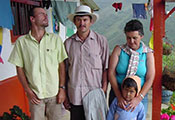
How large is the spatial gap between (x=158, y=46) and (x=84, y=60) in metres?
0.77

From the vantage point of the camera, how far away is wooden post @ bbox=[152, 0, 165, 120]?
5.92 ft

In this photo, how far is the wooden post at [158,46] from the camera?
1805mm

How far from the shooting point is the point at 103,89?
6.17ft

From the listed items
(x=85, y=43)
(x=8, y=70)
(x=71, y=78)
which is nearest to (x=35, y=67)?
(x=71, y=78)

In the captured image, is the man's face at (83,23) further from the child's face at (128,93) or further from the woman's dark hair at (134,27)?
the child's face at (128,93)

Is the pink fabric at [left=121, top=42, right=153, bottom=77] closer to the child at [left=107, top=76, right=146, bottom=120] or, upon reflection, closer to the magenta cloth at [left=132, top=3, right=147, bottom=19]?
the child at [left=107, top=76, right=146, bottom=120]

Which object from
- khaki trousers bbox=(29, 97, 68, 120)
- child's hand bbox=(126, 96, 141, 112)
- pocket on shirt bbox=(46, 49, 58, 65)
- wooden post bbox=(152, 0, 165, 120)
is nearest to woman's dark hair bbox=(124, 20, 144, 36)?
wooden post bbox=(152, 0, 165, 120)

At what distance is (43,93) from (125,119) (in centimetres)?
81

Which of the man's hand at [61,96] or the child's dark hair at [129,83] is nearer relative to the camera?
the child's dark hair at [129,83]

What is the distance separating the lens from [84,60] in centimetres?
180

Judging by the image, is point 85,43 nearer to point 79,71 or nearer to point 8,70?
point 79,71

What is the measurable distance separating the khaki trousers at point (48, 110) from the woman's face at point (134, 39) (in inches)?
35.7

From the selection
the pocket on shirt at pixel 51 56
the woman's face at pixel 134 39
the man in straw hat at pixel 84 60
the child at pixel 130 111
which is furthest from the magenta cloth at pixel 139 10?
the pocket on shirt at pixel 51 56

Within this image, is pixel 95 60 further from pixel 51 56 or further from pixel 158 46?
pixel 158 46
